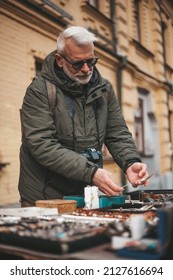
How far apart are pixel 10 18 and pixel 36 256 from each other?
298 centimetres

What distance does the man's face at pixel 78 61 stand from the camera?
1.74 meters

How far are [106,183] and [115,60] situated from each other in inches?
164

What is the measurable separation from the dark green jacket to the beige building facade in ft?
5.35

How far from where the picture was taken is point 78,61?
1.75m

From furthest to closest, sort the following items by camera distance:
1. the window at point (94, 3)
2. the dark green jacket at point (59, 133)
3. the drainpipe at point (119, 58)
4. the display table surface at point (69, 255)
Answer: the drainpipe at point (119, 58) → the window at point (94, 3) → the dark green jacket at point (59, 133) → the display table surface at point (69, 255)

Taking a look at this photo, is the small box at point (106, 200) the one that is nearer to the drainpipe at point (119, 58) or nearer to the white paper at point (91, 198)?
the white paper at point (91, 198)

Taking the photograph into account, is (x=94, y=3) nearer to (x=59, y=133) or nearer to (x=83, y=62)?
(x=83, y=62)

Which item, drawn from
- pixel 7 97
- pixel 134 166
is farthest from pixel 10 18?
pixel 134 166

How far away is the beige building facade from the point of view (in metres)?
3.45

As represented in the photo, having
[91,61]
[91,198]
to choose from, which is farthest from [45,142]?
[91,61]

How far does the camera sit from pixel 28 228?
979 millimetres

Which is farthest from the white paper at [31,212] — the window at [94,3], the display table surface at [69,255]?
the window at [94,3]

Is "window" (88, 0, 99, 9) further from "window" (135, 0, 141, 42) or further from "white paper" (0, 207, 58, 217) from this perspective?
"white paper" (0, 207, 58, 217)

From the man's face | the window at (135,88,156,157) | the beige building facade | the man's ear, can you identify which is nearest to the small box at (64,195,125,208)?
the man's face
